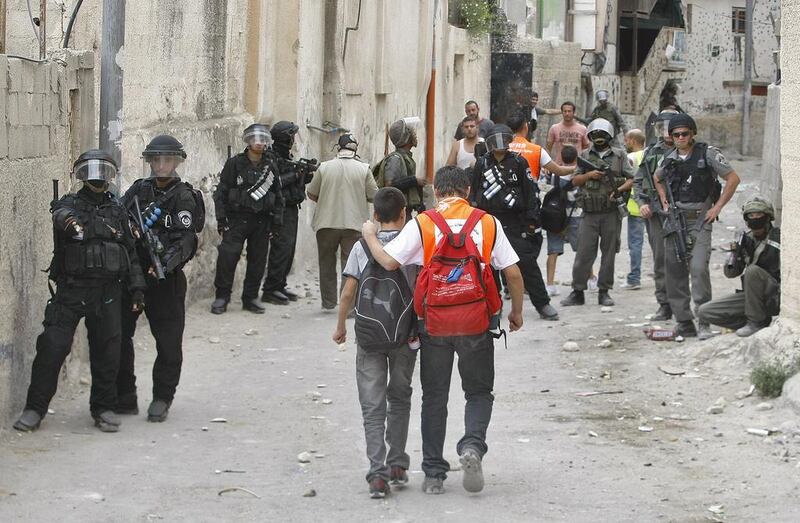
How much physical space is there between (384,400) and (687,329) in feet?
15.8

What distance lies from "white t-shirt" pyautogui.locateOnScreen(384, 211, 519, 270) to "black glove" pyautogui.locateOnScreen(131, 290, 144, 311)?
1968 mm

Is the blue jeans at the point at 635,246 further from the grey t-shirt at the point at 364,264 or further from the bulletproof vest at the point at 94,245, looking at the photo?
the grey t-shirt at the point at 364,264

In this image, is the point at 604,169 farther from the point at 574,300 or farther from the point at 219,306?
the point at 219,306

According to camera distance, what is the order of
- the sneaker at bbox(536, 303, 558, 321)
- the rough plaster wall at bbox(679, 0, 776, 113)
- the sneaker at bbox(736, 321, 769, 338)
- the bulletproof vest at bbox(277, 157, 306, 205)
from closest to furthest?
1. the sneaker at bbox(736, 321, 769, 338)
2. the sneaker at bbox(536, 303, 558, 321)
3. the bulletproof vest at bbox(277, 157, 306, 205)
4. the rough plaster wall at bbox(679, 0, 776, 113)

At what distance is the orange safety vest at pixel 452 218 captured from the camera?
21.6 feet

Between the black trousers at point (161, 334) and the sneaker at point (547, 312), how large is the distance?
14.8 ft

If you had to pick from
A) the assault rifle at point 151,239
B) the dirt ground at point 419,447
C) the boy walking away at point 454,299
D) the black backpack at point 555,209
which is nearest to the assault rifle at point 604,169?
the black backpack at point 555,209

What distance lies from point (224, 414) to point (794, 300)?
3.68 meters

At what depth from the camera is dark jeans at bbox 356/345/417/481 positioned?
6.73 meters

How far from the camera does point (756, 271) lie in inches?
392

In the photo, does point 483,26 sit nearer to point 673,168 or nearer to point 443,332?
point 673,168

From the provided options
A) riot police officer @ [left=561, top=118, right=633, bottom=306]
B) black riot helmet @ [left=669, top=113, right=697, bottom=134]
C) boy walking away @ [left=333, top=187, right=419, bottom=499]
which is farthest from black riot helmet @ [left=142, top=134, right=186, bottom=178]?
riot police officer @ [left=561, top=118, right=633, bottom=306]

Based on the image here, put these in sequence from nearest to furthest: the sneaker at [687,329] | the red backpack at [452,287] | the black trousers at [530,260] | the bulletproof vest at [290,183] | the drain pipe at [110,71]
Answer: the red backpack at [452,287], the drain pipe at [110,71], the sneaker at [687,329], the black trousers at [530,260], the bulletproof vest at [290,183]

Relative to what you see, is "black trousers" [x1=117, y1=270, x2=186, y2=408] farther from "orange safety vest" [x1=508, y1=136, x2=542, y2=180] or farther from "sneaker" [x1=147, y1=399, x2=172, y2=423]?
"orange safety vest" [x1=508, y1=136, x2=542, y2=180]
